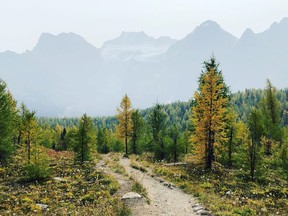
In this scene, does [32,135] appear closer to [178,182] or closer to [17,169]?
[17,169]

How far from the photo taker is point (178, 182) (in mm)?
29312

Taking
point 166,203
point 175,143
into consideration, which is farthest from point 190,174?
point 175,143

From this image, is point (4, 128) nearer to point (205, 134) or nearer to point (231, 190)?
point (205, 134)

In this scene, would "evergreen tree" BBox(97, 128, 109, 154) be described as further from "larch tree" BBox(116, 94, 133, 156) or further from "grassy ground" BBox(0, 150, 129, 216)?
"grassy ground" BBox(0, 150, 129, 216)

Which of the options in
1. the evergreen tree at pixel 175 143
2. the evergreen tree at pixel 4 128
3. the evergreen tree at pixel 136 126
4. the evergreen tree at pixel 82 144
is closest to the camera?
the evergreen tree at pixel 4 128

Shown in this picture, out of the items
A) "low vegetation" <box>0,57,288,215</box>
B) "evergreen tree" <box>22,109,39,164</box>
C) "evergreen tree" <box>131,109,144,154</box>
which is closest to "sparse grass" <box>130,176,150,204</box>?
"low vegetation" <box>0,57,288,215</box>

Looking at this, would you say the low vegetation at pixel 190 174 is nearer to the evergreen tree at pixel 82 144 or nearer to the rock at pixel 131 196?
the evergreen tree at pixel 82 144

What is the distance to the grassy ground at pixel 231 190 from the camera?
20516 mm

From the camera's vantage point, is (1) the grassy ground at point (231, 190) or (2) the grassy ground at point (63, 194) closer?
(2) the grassy ground at point (63, 194)

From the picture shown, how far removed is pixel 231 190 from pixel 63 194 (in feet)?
45.0

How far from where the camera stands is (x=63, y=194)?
80.4ft

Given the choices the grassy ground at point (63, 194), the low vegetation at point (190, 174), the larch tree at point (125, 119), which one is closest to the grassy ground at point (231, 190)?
the low vegetation at point (190, 174)

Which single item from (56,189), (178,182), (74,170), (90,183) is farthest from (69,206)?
(74,170)

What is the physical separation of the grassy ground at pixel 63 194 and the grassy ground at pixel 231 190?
20.8ft
